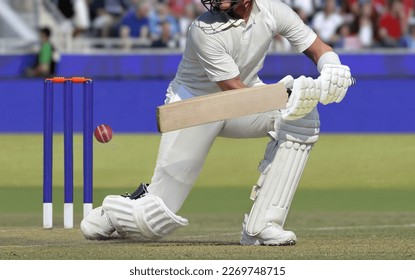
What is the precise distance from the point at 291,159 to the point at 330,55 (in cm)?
60

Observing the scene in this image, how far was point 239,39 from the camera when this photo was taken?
6645mm

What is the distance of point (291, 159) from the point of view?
668cm

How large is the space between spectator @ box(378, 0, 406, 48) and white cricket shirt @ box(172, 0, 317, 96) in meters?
9.43

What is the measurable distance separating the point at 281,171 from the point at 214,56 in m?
0.71

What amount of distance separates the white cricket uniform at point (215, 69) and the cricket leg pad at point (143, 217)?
8cm

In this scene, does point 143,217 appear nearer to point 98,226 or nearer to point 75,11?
point 98,226

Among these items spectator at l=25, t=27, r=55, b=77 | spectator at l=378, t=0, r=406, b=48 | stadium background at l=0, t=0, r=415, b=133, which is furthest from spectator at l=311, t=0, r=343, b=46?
spectator at l=25, t=27, r=55, b=77

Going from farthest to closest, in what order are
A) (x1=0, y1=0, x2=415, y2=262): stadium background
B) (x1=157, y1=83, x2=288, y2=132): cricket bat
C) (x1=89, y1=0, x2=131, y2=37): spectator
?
1. (x1=89, y1=0, x2=131, y2=37): spectator
2. (x1=0, y1=0, x2=415, y2=262): stadium background
3. (x1=157, y1=83, x2=288, y2=132): cricket bat

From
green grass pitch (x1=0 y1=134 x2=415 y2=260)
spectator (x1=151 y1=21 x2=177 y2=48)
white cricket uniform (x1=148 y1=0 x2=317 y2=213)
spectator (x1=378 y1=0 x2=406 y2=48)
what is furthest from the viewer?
spectator (x1=378 y1=0 x2=406 y2=48)

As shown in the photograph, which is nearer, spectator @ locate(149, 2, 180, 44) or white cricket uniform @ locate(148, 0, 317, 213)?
white cricket uniform @ locate(148, 0, 317, 213)

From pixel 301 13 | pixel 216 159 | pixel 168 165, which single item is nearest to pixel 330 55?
pixel 168 165

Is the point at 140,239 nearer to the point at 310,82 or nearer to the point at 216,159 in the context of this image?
the point at 310,82

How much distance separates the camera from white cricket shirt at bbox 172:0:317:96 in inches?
259

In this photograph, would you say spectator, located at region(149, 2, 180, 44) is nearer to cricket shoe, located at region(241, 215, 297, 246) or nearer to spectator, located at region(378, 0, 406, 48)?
spectator, located at region(378, 0, 406, 48)
